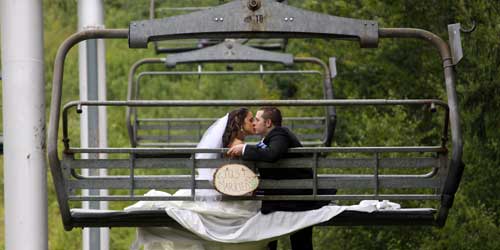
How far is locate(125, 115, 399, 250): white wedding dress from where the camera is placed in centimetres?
883

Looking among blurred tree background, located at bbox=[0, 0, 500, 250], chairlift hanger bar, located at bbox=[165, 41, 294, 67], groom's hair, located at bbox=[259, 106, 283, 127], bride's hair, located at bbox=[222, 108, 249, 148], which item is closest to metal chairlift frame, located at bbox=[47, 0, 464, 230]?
groom's hair, located at bbox=[259, 106, 283, 127]

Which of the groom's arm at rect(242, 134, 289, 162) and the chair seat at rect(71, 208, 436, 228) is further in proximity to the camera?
the chair seat at rect(71, 208, 436, 228)

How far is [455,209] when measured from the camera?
13.9m

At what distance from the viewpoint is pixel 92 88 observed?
12539mm

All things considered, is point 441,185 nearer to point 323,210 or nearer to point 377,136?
point 323,210

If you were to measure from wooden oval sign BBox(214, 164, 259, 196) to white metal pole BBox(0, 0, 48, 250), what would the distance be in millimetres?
1081

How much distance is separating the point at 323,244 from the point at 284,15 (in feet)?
23.8

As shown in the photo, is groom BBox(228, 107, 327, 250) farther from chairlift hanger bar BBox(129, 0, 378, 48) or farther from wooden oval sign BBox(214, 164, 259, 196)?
chairlift hanger bar BBox(129, 0, 378, 48)

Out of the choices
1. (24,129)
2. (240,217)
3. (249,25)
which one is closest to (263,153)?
(240,217)

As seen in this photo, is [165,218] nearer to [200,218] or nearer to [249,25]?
[200,218]

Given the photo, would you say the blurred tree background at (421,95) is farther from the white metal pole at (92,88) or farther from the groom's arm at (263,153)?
the groom's arm at (263,153)

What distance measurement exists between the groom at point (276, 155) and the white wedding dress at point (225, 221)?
8 centimetres

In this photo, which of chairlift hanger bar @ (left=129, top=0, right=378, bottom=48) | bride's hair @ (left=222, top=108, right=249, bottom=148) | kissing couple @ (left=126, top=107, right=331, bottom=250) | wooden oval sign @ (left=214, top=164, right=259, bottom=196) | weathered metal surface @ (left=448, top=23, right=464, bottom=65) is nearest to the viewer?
chairlift hanger bar @ (left=129, top=0, right=378, bottom=48)

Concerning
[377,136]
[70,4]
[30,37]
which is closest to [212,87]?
[70,4]
